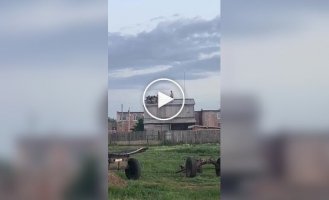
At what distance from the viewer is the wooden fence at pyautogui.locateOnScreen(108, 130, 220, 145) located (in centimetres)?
337

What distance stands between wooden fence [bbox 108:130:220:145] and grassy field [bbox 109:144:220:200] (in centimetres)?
3

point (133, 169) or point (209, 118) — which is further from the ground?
point (209, 118)

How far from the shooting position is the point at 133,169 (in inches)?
135

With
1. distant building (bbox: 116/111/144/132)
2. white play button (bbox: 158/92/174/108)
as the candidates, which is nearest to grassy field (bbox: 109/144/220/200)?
distant building (bbox: 116/111/144/132)

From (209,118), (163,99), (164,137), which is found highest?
(163,99)

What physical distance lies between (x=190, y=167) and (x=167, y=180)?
160 millimetres

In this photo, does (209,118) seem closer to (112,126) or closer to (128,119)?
(128,119)

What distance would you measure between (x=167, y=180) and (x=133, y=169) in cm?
22

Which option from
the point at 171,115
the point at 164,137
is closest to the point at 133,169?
the point at 164,137

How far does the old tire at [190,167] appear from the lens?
3.38 metres

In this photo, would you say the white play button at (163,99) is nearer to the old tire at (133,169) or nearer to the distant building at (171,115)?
the distant building at (171,115)

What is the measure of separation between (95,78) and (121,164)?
555 millimetres

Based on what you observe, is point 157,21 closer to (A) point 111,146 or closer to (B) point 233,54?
(B) point 233,54

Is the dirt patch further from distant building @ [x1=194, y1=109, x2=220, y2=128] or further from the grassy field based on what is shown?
distant building @ [x1=194, y1=109, x2=220, y2=128]
